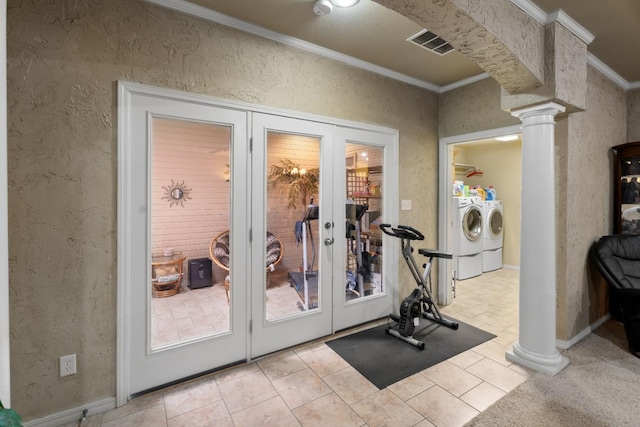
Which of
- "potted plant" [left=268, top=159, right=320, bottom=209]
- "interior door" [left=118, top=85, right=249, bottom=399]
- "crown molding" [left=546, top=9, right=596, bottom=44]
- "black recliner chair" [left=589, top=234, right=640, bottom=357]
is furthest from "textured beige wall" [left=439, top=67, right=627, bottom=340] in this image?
"interior door" [left=118, top=85, right=249, bottom=399]

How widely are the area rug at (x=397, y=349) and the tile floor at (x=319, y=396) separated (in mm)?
76

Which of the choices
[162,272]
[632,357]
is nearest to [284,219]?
[162,272]

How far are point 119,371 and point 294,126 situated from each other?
221 centimetres

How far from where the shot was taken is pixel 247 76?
7.87 ft

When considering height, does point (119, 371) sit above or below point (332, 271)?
below

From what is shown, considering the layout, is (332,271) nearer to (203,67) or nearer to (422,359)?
(422,359)

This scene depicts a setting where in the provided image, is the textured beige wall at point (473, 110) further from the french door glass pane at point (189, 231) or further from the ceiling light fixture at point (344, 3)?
the french door glass pane at point (189, 231)

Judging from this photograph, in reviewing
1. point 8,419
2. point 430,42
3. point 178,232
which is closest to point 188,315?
point 178,232

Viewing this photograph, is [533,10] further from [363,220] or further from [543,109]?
[363,220]

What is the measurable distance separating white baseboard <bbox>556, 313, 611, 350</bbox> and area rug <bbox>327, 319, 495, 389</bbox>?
0.54m

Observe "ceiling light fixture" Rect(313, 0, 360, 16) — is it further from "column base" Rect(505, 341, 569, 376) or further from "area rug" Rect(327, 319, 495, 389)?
"column base" Rect(505, 341, 569, 376)

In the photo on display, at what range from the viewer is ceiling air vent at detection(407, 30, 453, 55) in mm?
2496

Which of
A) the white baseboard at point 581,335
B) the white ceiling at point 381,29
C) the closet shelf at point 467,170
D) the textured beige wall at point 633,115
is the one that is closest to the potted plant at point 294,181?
the white ceiling at point 381,29

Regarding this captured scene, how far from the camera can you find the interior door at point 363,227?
2971 mm
